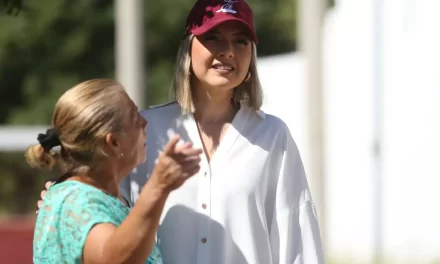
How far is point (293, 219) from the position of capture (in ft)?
11.2

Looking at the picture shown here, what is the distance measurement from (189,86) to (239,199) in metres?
0.38

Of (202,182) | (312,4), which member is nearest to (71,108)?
(202,182)

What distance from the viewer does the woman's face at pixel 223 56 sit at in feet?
10.9

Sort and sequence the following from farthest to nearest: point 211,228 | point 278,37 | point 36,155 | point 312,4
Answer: point 278,37 < point 312,4 < point 211,228 < point 36,155

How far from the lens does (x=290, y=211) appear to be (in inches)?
134

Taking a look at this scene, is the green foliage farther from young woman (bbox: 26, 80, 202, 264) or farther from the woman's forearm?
the woman's forearm

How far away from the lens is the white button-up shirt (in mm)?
3330

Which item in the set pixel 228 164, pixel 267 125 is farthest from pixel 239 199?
pixel 267 125

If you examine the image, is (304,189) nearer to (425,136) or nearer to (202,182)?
(202,182)

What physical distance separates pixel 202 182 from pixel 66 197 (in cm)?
54

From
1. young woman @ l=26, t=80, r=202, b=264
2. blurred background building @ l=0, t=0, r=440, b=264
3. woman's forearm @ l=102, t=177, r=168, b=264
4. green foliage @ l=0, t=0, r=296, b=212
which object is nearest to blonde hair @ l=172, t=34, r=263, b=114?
young woman @ l=26, t=80, r=202, b=264

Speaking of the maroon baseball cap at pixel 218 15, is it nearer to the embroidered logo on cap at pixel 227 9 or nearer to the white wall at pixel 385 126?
the embroidered logo on cap at pixel 227 9

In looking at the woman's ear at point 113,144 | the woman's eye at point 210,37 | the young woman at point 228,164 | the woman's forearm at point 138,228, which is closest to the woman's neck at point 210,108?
the young woman at point 228,164

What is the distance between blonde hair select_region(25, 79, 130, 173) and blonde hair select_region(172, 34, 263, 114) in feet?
1.38
